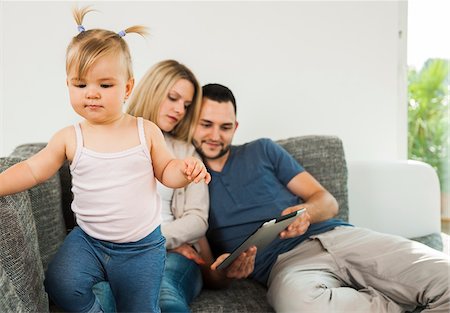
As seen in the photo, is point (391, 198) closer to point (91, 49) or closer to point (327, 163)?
point (327, 163)

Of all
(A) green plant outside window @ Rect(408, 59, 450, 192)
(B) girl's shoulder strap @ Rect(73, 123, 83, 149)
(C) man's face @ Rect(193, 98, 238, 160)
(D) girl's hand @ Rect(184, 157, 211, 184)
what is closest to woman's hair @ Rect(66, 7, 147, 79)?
(B) girl's shoulder strap @ Rect(73, 123, 83, 149)

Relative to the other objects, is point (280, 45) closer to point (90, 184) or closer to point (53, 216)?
point (53, 216)

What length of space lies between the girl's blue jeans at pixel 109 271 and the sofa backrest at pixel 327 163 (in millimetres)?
1002

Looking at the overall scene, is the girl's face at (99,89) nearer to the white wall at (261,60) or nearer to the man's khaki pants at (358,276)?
the man's khaki pants at (358,276)

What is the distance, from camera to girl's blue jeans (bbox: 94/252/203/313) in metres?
1.47

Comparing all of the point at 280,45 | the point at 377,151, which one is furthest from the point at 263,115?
the point at 377,151

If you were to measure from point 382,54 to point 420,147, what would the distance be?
95 cm

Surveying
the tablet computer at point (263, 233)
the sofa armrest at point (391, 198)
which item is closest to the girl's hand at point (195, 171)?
the tablet computer at point (263, 233)

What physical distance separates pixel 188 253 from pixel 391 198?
1.01m

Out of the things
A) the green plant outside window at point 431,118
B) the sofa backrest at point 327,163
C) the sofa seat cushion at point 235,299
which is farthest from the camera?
the green plant outside window at point 431,118

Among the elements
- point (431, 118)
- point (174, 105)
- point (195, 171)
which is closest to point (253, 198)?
point (174, 105)

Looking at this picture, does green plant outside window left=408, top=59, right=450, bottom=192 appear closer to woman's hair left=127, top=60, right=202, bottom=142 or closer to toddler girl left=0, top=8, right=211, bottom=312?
woman's hair left=127, top=60, right=202, bottom=142

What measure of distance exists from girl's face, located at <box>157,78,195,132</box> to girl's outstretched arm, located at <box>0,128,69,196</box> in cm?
57

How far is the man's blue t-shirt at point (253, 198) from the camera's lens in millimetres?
1895
